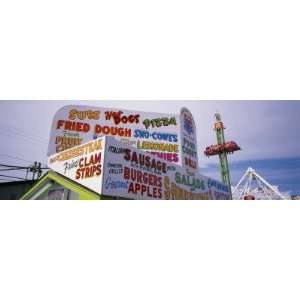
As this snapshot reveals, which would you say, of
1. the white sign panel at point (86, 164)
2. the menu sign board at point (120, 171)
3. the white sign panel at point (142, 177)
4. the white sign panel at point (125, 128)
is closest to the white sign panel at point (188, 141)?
the white sign panel at point (125, 128)

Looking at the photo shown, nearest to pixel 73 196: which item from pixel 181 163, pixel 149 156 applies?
pixel 149 156

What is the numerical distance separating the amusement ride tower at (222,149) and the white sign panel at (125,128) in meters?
1.16

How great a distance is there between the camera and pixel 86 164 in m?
5.95

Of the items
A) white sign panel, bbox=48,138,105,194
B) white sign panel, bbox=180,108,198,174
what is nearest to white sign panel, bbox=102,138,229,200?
white sign panel, bbox=48,138,105,194

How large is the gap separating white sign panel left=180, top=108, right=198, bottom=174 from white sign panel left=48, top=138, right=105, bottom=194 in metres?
3.18

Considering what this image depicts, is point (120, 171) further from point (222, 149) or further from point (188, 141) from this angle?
point (222, 149)

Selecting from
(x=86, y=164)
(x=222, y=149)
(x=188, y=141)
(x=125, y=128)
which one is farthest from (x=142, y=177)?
(x=222, y=149)

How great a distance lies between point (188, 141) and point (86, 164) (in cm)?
392

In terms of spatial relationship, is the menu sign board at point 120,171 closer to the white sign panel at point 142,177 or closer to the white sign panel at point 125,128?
the white sign panel at point 142,177

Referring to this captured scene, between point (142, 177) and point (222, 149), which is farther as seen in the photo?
point (222, 149)

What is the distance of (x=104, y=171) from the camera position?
5562mm

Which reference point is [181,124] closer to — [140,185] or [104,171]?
[140,185]

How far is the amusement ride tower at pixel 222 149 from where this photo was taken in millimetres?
8398

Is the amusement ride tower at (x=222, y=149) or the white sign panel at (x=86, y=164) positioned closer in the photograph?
the white sign panel at (x=86, y=164)
